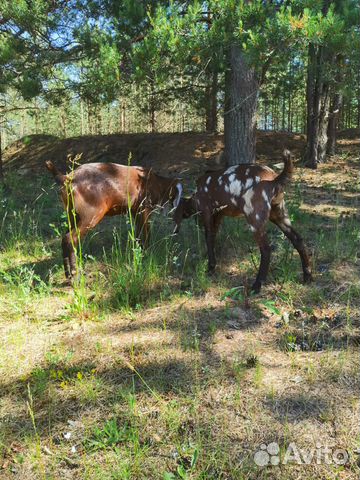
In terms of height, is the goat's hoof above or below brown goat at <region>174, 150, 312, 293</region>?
below

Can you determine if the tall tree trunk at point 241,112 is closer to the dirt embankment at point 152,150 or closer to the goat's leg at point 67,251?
the dirt embankment at point 152,150

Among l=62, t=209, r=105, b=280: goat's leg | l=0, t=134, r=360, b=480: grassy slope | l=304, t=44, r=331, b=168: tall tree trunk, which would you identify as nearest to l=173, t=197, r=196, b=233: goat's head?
l=0, t=134, r=360, b=480: grassy slope

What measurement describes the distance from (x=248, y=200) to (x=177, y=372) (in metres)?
2.29

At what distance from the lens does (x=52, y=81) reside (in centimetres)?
730

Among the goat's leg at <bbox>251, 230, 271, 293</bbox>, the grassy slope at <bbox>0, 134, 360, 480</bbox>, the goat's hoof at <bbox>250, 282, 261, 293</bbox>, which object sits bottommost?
the grassy slope at <bbox>0, 134, 360, 480</bbox>

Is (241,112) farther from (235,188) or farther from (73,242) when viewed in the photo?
(73,242)

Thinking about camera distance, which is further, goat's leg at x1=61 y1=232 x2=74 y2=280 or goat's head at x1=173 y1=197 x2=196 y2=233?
goat's head at x1=173 y1=197 x2=196 y2=233

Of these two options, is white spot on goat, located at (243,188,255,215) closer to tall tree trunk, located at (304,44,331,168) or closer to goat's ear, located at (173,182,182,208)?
goat's ear, located at (173,182,182,208)

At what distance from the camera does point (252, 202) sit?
4.54m

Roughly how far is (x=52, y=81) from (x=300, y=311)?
6127 mm

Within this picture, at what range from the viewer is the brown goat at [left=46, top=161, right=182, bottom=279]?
4.73 metres

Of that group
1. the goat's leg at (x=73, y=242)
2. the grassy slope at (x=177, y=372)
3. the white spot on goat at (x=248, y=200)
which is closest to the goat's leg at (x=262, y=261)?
the grassy slope at (x=177, y=372)

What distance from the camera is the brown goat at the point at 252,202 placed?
445cm

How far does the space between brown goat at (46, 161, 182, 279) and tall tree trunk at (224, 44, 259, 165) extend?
8.63 feet
